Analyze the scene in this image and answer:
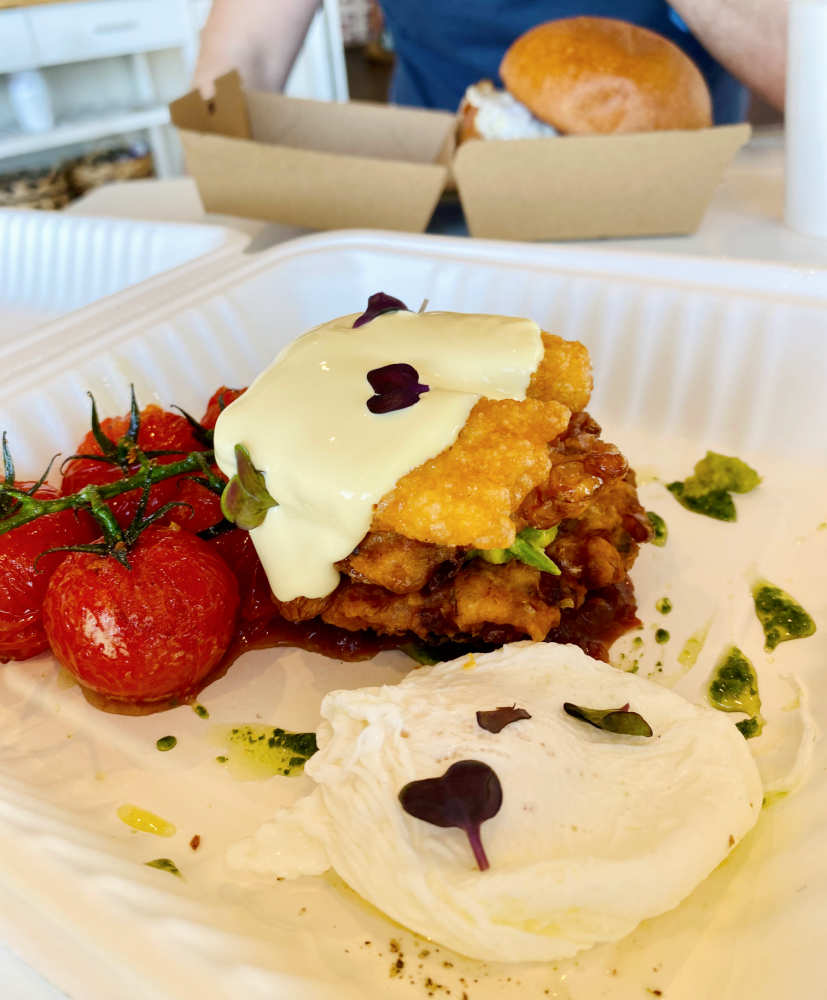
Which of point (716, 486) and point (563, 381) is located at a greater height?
point (563, 381)

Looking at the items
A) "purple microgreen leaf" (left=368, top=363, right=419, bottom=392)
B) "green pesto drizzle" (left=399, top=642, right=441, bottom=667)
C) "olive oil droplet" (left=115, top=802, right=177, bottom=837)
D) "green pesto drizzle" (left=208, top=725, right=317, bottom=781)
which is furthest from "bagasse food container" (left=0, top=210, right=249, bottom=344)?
"olive oil droplet" (left=115, top=802, right=177, bottom=837)

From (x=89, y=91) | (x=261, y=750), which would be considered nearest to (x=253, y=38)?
(x=261, y=750)

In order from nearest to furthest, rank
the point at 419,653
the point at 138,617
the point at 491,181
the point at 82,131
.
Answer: the point at 138,617 < the point at 419,653 < the point at 491,181 < the point at 82,131

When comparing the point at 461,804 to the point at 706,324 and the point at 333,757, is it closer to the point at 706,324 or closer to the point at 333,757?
the point at 333,757

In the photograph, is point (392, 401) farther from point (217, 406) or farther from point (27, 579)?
point (27, 579)

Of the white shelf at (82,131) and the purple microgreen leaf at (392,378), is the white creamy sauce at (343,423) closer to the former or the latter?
the purple microgreen leaf at (392,378)

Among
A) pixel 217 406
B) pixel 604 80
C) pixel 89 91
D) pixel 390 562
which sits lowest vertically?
pixel 390 562

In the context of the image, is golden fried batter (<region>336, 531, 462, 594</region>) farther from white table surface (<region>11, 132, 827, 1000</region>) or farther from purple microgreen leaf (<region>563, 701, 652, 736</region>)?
white table surface (<region>11, 132, 827, 1000</region>)
